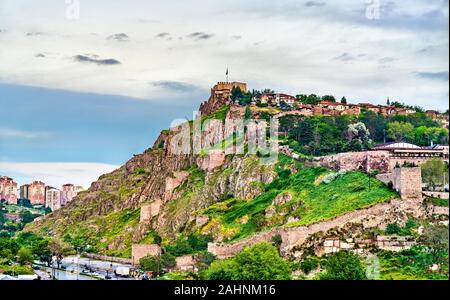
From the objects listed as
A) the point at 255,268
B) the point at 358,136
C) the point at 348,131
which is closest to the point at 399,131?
the point at 358,136

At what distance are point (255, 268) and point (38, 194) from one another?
84.3 ft

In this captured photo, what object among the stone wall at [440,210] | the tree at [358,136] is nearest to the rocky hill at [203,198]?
the stone wall at [440,210]

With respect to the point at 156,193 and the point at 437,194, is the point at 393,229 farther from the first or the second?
the point at 156,193

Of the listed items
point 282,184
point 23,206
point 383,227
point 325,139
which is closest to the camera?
point 383,227

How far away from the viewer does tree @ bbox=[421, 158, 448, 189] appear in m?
22.1

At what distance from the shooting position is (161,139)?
40312mm

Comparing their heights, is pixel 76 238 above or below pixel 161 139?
below

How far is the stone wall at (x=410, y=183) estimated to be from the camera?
21.1 metres

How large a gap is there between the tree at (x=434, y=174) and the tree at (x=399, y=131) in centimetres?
707

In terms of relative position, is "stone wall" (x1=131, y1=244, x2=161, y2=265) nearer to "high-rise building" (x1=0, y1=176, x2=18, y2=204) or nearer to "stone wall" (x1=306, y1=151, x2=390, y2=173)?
"stone wall" (x1=306, y1=151, x2=390, y2=173)

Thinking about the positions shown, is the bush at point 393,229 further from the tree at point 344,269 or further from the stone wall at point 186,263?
the stone wall at point 186,263
